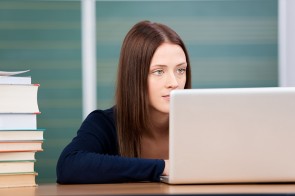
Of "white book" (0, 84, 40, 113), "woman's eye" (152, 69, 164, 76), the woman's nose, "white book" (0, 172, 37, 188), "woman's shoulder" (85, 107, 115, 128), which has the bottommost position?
"white book" (0, 172, 37, 188)

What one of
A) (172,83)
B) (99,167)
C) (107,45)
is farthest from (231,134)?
(107,45)

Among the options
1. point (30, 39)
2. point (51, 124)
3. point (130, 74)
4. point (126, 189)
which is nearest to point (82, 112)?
point (51, 124)

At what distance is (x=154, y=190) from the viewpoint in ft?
5.11

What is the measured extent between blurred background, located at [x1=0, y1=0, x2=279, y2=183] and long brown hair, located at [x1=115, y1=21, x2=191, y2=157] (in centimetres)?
138

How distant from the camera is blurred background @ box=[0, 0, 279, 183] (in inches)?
145

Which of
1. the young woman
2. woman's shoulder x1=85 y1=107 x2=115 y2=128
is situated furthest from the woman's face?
woman's shoulder x1=85 y1=107 x2=115 y2=128

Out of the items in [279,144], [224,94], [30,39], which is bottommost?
[279,144]

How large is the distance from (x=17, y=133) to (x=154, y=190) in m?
0.53

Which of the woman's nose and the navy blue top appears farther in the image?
the woman's nose

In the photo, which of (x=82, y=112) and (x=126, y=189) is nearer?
(x=126, y=189)

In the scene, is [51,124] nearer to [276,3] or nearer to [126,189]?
[276,3]

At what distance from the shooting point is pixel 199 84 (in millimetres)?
3768

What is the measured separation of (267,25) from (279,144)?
2.27 metres

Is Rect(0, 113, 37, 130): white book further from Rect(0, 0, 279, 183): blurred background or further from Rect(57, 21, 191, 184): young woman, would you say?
Rect(0, 0, 279, 183): blurred background
